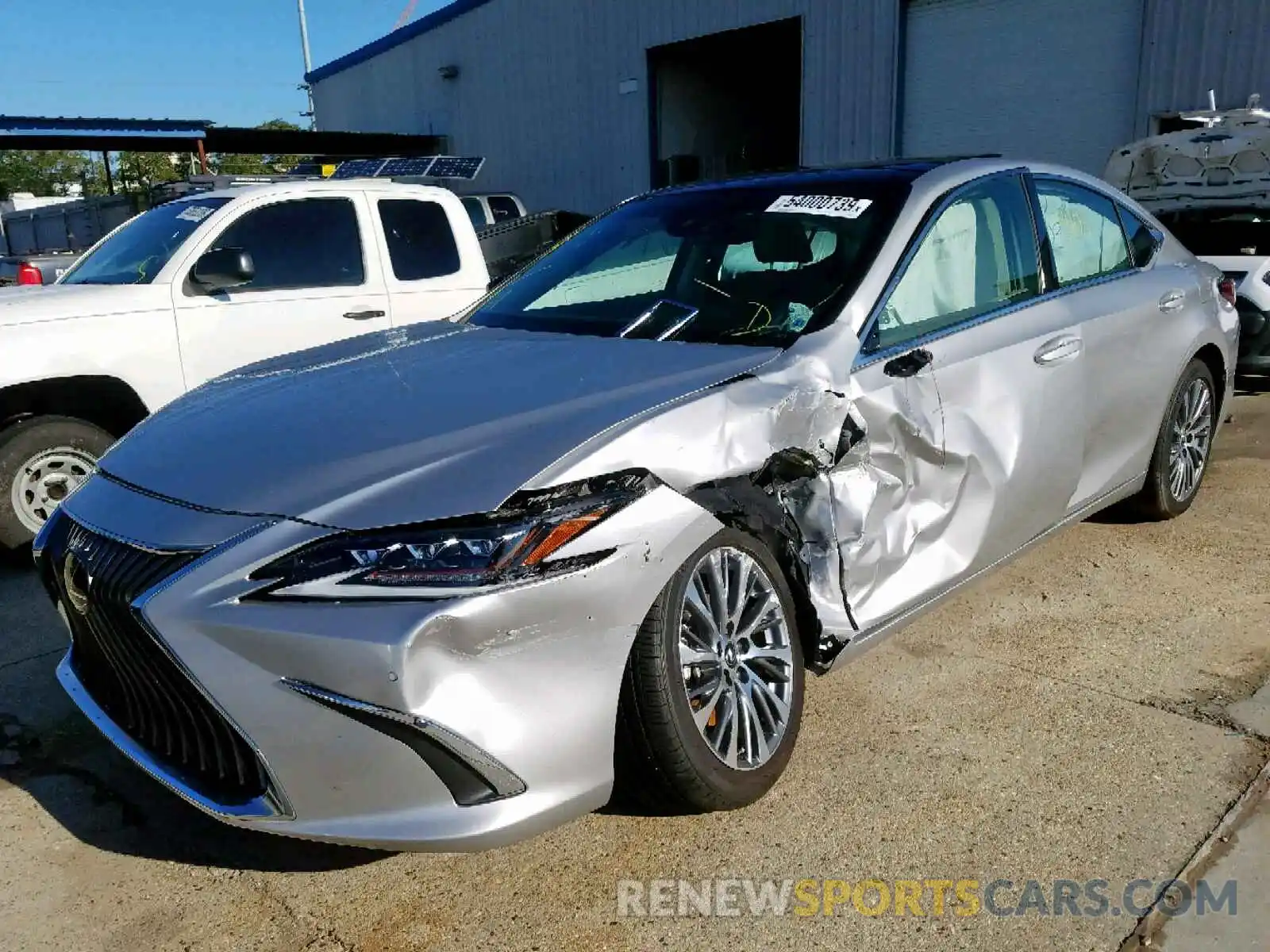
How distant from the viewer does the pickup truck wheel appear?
4.74m

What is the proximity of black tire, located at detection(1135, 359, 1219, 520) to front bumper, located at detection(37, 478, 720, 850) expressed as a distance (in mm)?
3104

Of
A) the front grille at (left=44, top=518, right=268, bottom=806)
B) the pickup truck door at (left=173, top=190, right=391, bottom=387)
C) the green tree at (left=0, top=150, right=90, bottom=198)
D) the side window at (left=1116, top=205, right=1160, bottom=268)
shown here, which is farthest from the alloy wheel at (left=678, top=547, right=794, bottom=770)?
the green tree at (left=0, top=150, right=90, bottom=198)

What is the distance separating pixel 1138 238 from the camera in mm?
4398

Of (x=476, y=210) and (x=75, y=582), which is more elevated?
(x=476, y=210)

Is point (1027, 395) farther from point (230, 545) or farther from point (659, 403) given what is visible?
point (230, 545)

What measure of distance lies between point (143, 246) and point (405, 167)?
19.8 feet

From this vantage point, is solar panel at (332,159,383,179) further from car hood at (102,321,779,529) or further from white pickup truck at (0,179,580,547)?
car hood at (102,321,779,529)

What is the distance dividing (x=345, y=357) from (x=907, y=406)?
5.83ft

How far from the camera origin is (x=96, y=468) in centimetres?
282

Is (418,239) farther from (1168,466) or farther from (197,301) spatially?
(1168,466)

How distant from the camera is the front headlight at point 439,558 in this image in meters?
2.07

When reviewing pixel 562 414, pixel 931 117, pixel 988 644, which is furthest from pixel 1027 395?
pixel 931 117

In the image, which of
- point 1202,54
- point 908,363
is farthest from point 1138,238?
point 1202,54

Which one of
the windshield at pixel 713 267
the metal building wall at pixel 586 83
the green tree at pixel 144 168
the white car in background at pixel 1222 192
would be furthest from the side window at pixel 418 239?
the green tree at pixel 144 168
